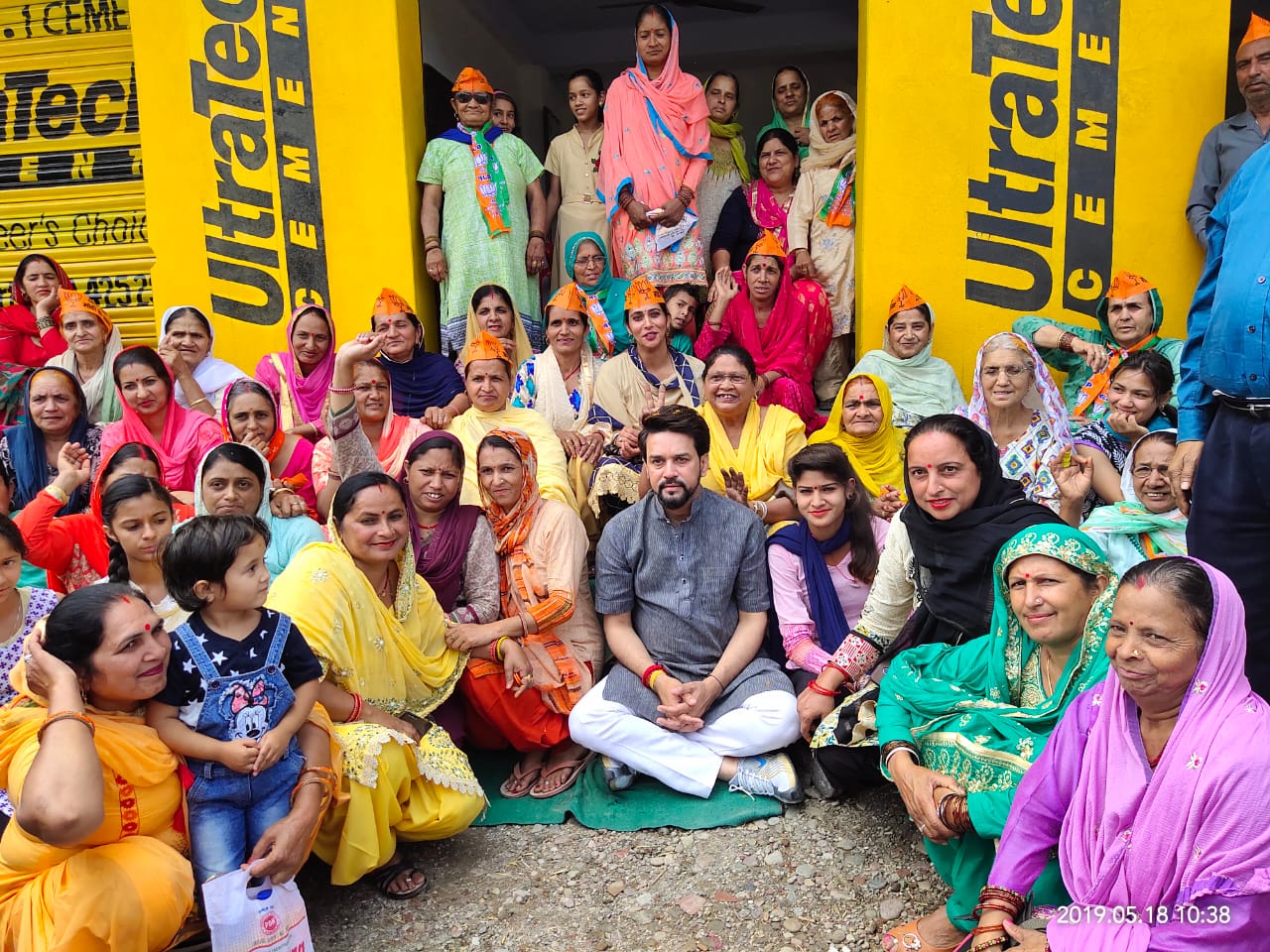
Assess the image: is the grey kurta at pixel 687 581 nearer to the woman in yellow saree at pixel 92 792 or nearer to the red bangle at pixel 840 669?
the red bangle at pixel 840 669

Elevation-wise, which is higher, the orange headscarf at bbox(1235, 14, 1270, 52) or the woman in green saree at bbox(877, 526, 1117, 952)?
the orange headscarf at bbox(1235, 14, 1270, 52)

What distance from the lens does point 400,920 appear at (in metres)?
2.71

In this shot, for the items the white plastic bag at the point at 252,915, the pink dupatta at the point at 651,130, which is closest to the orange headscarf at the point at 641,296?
the pink dupatta at the point at 651,130

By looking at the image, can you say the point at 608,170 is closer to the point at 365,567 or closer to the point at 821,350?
the point at 821,350


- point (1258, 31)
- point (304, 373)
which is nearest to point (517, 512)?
point (304, 373)

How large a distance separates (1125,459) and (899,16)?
8.21 ft

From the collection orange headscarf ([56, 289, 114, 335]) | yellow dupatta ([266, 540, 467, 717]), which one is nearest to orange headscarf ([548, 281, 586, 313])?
yellow dupatta ([266, 540, 467, 717])

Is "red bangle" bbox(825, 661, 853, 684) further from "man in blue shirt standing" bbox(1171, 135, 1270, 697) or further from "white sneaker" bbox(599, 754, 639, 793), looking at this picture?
"man in blue shirt standing" bbox(1171, 135, 1270, 697)

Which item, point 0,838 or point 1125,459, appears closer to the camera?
point 0,838

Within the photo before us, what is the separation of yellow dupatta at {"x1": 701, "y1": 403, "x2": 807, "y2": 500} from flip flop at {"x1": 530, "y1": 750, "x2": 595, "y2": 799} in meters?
1.35

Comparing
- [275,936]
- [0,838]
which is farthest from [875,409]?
[0,838]

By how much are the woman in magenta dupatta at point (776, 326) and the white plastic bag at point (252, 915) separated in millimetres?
3335

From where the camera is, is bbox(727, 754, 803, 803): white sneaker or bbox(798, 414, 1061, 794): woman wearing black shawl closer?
bbox(798, 414, 1061, 794): woman wearing black shawl

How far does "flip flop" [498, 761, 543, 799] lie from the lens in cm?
337
